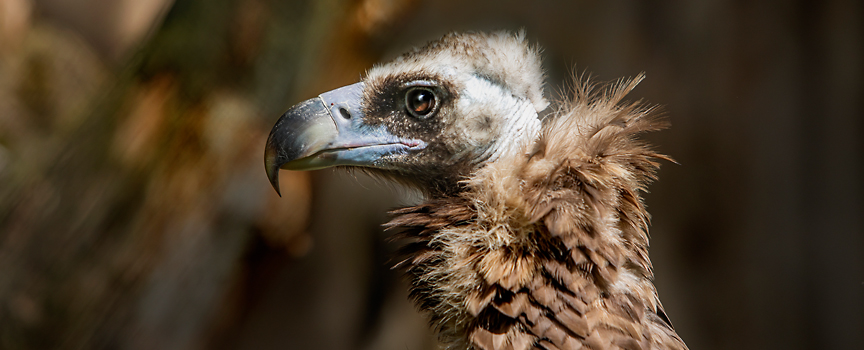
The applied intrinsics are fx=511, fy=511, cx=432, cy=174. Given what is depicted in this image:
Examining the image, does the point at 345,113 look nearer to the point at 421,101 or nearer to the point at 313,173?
the point at 421,101

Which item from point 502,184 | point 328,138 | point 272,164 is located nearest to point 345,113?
point 328,138

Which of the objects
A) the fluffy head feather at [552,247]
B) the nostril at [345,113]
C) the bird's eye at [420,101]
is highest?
the bird's eye at [420,101]

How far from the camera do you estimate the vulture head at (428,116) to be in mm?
983

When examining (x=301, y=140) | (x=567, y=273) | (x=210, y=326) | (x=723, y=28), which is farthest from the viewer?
(x=723, y=28)

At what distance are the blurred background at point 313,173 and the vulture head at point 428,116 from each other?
20 centimetres

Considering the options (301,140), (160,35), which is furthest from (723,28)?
Answer: (160,35)

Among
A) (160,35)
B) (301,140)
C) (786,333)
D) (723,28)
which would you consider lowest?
(786,333)

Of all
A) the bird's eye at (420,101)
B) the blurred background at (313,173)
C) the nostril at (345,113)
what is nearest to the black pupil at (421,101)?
the bird's eye at (420,101)

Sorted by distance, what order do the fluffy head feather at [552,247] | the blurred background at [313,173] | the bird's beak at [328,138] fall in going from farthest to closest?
the blurred background at [313,173] < the bird's beak at [328,138] < the fluffy head feather at [552,247]

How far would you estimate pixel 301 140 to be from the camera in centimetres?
94

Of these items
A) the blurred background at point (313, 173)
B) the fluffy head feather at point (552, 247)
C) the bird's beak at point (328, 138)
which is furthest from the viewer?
the blurred background at point (313, 173)

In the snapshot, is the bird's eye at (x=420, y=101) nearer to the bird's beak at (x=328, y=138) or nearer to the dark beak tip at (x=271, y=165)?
the bird's beak at (x=328, y=138)

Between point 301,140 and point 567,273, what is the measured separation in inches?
20.4

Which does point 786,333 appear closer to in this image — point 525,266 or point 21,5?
point 525,266
